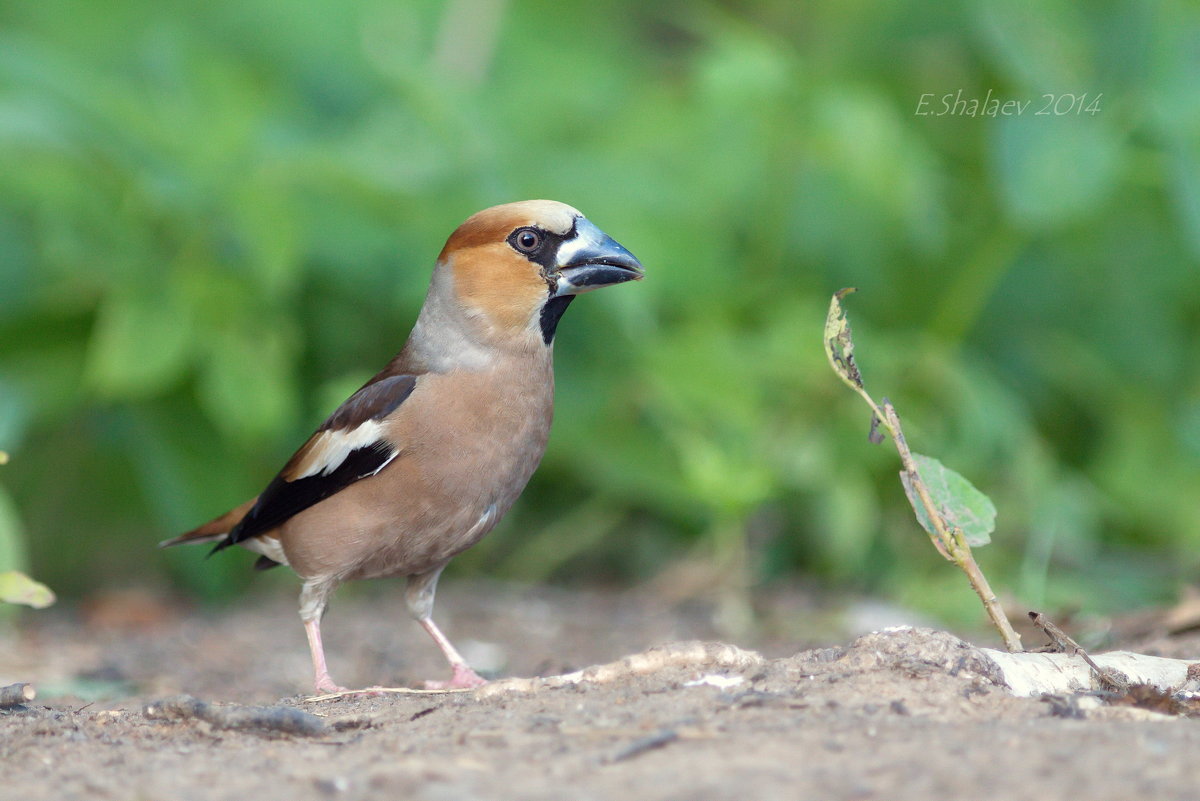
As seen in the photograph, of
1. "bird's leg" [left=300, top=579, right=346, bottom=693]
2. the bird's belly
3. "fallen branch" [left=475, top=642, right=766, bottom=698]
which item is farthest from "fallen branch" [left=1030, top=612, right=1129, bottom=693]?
"bird's leg" [left=300, top=579, right=346, bottom=693]

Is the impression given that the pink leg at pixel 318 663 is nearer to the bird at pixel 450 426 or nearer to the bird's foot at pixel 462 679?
the bird at pixel 450 426

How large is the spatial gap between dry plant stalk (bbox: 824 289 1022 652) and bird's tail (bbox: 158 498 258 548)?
7.73 ft

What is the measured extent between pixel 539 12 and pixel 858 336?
11.6 feet

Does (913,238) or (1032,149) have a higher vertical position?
(1032,149)

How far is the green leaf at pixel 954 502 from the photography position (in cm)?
343

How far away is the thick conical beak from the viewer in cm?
431

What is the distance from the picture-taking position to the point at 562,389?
656 cm

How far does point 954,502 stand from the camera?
11.4 feet

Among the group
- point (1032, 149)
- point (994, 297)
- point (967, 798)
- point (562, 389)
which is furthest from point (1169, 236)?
point (967, 798)

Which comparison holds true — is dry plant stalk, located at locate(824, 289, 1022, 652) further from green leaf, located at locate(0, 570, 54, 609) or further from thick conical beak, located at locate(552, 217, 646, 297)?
green leaf, located at locate(0, 570, 54, 609)

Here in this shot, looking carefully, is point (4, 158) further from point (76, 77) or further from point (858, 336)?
point (858, 336)

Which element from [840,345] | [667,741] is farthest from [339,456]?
[667,741]

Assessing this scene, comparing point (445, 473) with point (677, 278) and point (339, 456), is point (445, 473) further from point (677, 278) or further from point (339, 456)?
point (677, 278)

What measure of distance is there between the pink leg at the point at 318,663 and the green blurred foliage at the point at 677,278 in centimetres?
145
